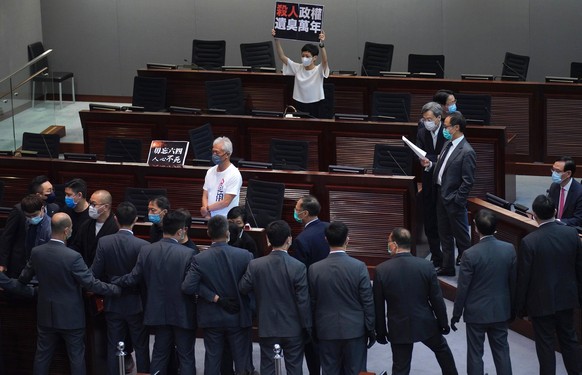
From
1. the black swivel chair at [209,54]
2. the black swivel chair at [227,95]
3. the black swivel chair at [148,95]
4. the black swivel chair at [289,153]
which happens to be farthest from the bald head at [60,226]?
the black swivel chair at [209,54]

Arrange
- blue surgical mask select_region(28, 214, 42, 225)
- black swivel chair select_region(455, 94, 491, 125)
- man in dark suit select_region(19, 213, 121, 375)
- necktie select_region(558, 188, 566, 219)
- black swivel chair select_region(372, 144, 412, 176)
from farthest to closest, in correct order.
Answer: black swivel chair select_region(455, 94, 491, 125)
black swivel chair select_region(372, 144, 412, 176)
necktie select_region(558, 188, 566, 219)
blue surgical mask select_region(28, 214, 42, 225)
man in dark suit select_region(19, 213, 121, 375)

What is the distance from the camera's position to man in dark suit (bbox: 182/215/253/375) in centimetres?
763

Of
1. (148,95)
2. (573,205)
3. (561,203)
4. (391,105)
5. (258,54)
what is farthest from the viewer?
(258,54)

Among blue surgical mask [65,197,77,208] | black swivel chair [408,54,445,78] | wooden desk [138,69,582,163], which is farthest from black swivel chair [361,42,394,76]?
blue surgical mask [65,197,77,208]

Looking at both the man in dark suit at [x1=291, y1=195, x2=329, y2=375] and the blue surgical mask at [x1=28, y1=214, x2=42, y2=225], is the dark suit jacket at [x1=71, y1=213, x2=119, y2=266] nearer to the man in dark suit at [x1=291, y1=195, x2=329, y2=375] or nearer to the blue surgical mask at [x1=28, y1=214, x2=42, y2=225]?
the blue surgical mask at [x1=28, y1=214, x2=42, y2=225]

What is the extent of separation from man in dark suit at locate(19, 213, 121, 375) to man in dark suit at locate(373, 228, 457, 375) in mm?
1989

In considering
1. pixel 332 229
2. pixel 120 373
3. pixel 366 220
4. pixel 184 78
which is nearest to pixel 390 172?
pixel 366 220

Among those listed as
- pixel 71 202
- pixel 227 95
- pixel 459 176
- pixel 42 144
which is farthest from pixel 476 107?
pixel 71 202

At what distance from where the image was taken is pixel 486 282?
7.54 m

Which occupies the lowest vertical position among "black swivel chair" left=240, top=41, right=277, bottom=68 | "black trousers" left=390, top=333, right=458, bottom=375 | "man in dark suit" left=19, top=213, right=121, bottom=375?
"black trousers" left=390, top=333, right=458, bottom=375

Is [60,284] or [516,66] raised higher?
[516,66]

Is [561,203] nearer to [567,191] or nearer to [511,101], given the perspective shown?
[567,191]

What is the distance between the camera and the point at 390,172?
33.5 ft

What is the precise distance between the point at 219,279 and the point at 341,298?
915 mm
